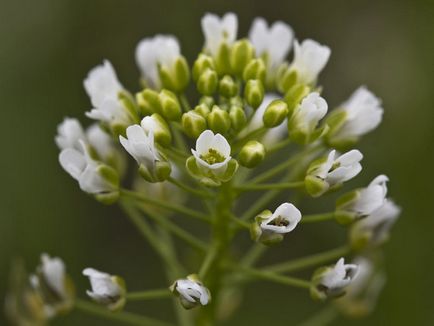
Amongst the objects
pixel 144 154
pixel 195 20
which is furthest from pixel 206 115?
pixel 195 20

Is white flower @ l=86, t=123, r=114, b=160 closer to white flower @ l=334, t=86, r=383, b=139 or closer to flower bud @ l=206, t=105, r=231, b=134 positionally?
flower bud @ l=206, t=105, r=231, b=134

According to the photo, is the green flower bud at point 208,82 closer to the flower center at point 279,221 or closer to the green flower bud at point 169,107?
the green flower bud at point 169,107

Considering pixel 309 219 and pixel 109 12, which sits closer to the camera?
pixel 309 219

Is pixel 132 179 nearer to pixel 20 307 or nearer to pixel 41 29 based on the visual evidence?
pixel 41 29

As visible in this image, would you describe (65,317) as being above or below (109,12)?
below

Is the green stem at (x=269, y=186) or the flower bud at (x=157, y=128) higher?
the flower bud at (x=157, y=128)

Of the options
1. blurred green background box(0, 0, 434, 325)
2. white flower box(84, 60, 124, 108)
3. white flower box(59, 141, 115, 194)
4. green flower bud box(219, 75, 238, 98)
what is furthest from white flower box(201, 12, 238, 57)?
blurred green background box(0, 0, 434, 325)

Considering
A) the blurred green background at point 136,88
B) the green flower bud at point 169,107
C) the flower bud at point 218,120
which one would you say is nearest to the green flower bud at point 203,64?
the green flower bud at point 169,107
